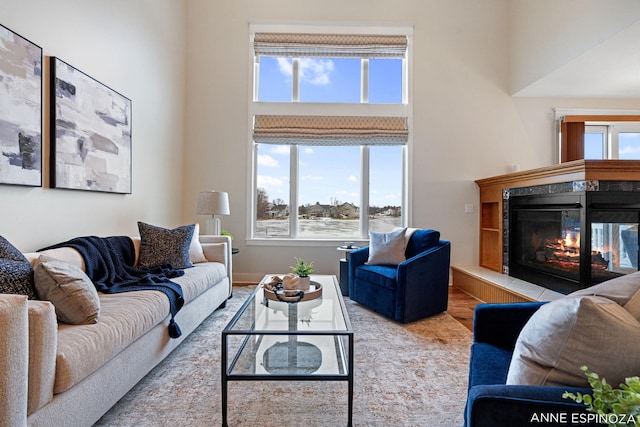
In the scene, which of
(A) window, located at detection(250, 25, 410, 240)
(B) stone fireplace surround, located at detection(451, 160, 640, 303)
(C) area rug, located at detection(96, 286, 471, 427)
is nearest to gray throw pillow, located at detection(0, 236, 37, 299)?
(C) area rug, located at detection(96, 286, 471, 427)

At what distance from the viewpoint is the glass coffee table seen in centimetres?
147

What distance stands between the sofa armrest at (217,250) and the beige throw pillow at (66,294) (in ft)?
5.47

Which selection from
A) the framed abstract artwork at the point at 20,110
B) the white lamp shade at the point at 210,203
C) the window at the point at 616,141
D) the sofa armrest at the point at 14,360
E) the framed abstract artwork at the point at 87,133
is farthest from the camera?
the window at the point at 616,141

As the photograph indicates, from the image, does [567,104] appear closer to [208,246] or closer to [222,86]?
[222,86]

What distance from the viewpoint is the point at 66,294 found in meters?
1.51

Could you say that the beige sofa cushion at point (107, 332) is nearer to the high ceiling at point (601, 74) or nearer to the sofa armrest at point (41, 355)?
the sofa armrest at point (41, 355)

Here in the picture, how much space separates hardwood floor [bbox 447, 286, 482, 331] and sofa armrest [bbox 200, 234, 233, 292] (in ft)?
7.73

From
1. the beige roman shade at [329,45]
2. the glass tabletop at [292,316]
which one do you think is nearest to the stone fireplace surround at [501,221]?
the glass tabletop at [292,316]

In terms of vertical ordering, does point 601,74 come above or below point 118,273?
above

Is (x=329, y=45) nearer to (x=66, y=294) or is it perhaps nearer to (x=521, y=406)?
(x=66, y=294)

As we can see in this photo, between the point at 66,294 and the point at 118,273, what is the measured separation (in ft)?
3.02

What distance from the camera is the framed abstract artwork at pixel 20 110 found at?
1874 millimetres

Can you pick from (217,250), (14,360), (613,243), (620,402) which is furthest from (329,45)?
(620,402)

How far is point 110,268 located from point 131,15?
2.55 m
